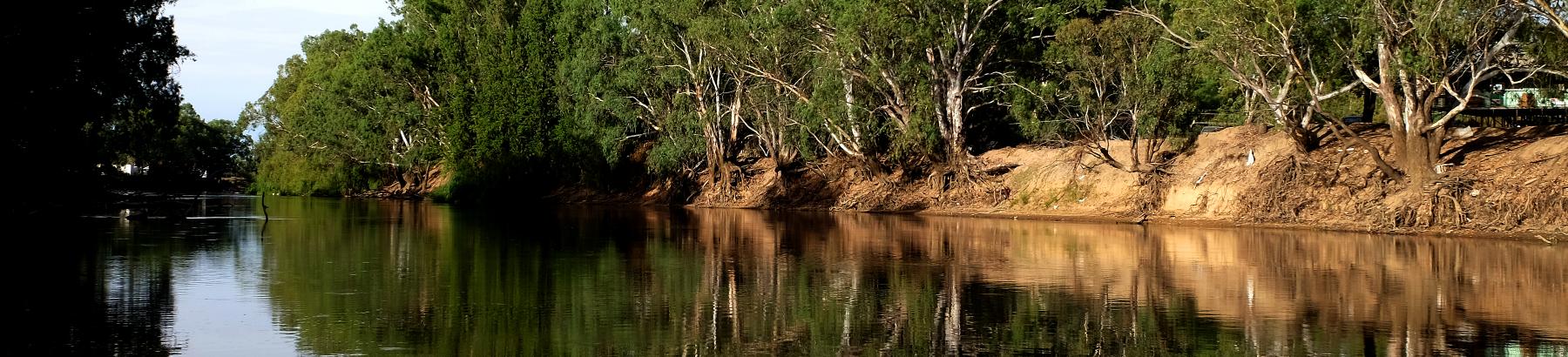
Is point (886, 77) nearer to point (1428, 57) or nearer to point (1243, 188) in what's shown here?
point (1243, 188)

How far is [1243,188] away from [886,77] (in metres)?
16.1

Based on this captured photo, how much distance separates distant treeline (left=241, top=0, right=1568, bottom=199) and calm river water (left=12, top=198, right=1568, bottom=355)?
6005mm

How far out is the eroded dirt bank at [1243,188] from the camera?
125ft

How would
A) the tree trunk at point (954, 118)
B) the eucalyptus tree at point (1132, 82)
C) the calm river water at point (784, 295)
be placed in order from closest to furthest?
the calm river water at point (784, 295) → the eucalyptus tree at point (1132, 82) → the tree trunk at point (954, 118)

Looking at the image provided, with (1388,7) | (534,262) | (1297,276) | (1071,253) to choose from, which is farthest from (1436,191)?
(534,262)

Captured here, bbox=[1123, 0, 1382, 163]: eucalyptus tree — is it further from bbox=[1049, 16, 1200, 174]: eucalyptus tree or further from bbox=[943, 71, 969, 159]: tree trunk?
bbox=[943, 71, 969, 159]: tree trunk

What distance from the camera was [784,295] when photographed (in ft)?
70.8

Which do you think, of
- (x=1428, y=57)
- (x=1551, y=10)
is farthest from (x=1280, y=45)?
(x=1551, y=10)

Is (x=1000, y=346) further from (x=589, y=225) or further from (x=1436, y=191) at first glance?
(x=589, y=225)

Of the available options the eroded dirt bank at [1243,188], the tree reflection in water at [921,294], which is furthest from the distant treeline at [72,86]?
the eroded dirt bank at [1243,188]

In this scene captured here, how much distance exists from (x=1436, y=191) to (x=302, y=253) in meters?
28.0

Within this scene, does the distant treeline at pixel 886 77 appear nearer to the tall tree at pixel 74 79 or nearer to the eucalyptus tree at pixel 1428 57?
the eucalyptus tree at pixel 1428 57

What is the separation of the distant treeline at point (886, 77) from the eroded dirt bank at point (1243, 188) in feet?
2.79

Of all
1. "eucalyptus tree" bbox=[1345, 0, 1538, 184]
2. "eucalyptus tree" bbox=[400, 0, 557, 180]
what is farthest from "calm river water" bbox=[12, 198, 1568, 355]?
"eucalyptus tree" bbox=[400, 0, 557, 180]
